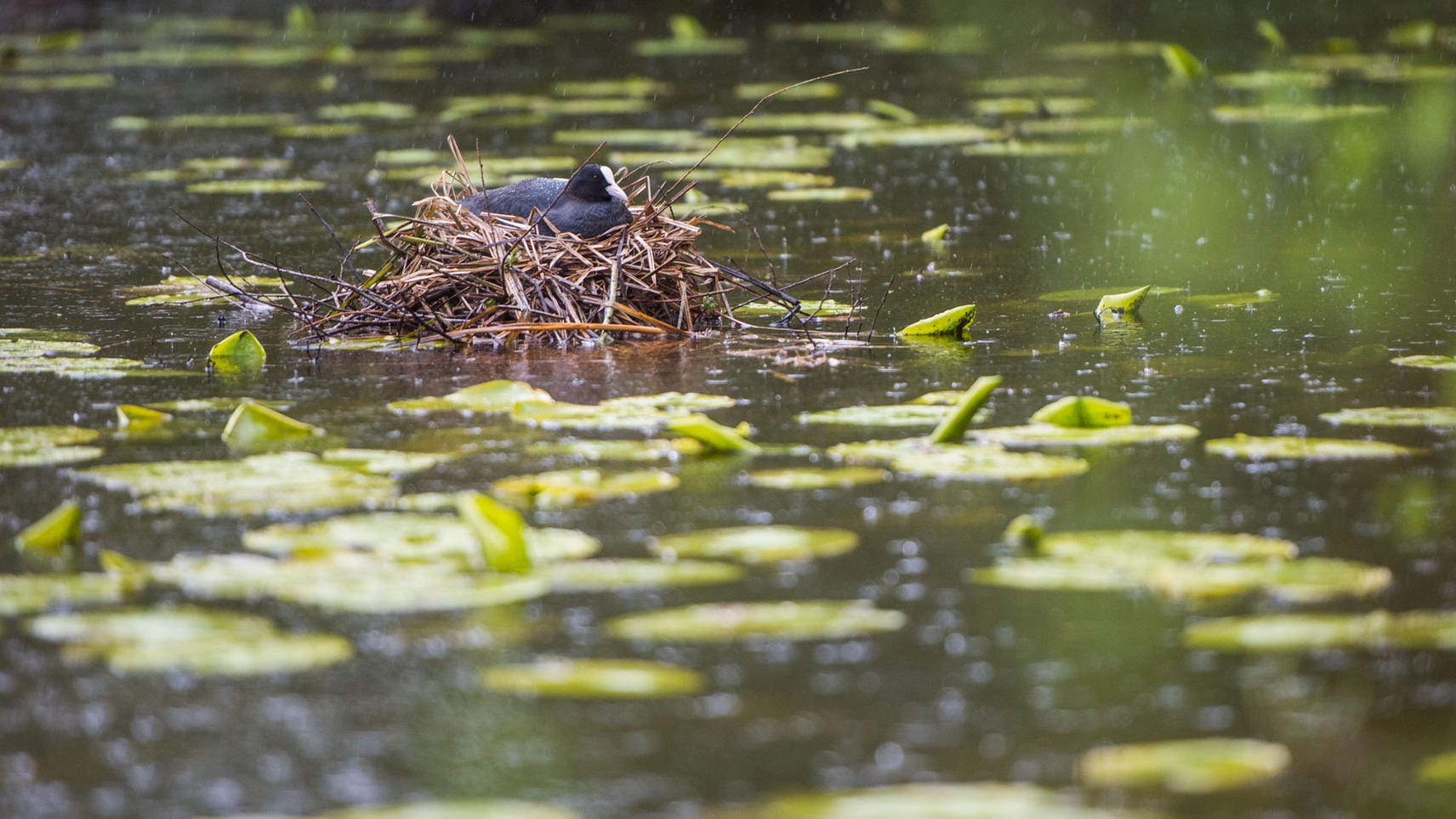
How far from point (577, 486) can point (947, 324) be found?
1963 mm

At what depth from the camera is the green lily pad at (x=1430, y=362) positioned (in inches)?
190

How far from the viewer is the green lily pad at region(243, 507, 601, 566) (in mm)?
3305

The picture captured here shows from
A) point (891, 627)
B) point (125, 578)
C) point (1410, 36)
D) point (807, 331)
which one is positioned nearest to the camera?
point (891, 627)

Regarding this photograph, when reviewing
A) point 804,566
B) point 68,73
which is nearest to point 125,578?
point 804,566

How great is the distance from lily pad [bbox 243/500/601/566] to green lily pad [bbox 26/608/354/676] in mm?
310

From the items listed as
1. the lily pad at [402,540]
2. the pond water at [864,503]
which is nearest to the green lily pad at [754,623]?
the pond water at [864,503]

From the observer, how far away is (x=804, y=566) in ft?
10.8

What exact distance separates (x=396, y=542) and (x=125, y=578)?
17.6 inches

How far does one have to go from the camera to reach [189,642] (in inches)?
114

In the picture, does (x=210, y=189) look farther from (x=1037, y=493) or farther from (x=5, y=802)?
(x=5, y=802)

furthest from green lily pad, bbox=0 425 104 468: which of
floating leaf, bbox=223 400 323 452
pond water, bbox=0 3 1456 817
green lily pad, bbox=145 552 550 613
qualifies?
green lily pad, bbox=145 552 550 613

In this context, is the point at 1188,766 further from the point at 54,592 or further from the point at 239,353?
the point at 239,353

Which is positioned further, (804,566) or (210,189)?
(210,189)

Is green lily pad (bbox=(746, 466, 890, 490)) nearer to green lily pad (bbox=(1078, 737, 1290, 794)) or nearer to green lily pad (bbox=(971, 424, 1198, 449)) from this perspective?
green lily pad (bbox=(971, 424, 1198, 449))
